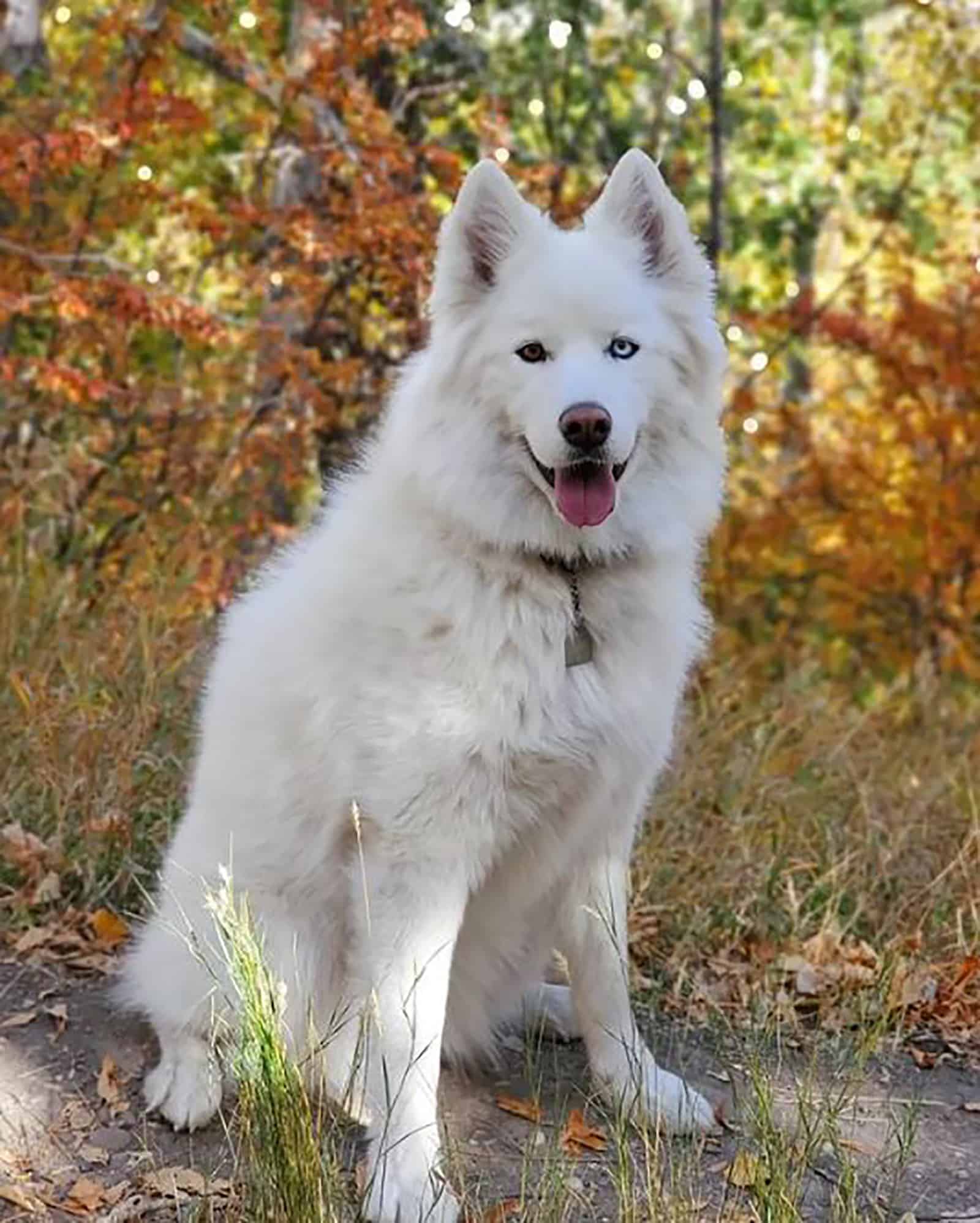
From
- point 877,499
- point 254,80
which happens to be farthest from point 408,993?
point 877,499

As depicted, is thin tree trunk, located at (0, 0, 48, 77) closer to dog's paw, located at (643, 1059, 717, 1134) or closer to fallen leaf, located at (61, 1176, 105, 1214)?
fallen leaf, located at (61, 1176, 105, 1214)

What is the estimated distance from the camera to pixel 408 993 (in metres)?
2.79

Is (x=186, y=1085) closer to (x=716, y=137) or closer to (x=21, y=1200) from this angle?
(x=21, y=1200)

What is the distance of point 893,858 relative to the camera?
4.46 metres

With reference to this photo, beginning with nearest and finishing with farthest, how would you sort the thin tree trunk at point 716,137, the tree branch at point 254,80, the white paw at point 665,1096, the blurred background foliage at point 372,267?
the white paw at point 665,1096
the blurred background foliage at point 372,267
the tree branch at point 254,80
the thin tree trunk at point 716,137

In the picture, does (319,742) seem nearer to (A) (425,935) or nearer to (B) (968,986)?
(A) (425,935)

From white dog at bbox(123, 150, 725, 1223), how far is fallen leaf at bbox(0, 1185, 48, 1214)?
13.2 inches

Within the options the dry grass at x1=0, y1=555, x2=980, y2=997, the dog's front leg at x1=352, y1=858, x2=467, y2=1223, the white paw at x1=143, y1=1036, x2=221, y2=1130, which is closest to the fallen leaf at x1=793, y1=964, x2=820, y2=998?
the dry grass at x1=0, y1=555, x2=980, y2=997

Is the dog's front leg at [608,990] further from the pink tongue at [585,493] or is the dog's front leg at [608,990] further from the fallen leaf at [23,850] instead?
the fallen leaf at [23,850]

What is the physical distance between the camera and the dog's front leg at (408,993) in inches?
109

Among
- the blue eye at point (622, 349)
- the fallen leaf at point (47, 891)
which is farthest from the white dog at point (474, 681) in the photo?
the fallen leaf at point (47, 891)

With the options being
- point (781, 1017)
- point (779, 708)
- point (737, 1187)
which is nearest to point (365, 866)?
point (737, 1187)

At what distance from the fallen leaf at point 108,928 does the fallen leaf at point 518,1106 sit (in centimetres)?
111

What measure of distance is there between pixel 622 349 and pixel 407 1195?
1612 mm
